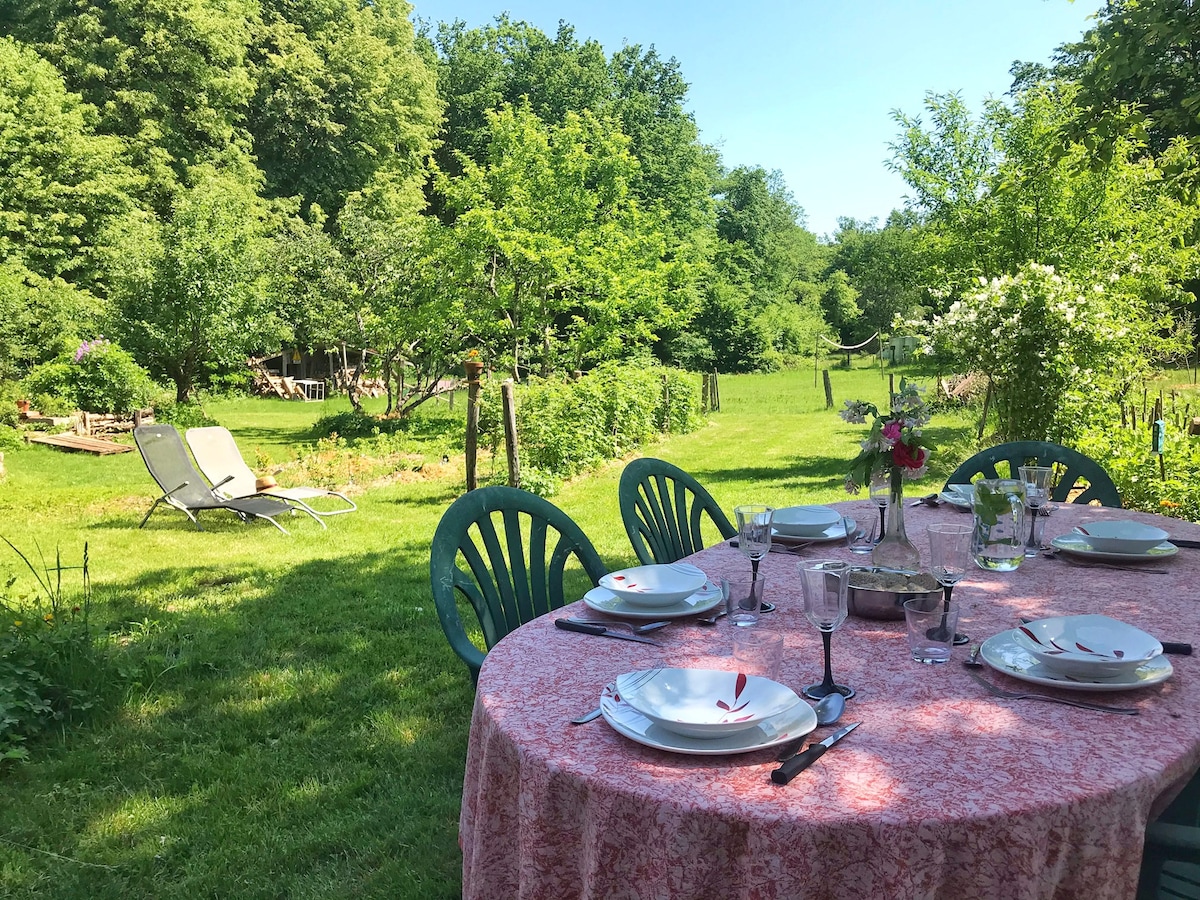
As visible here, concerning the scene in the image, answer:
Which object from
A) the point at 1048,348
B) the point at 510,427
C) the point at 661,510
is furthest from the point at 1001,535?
the point at 510,427

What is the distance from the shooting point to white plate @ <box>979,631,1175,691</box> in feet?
4.78

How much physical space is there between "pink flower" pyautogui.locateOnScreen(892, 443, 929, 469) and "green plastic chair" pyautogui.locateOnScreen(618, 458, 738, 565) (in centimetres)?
117

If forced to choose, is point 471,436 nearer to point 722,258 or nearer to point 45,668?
point 45,668

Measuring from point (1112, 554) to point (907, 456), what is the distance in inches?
33.6

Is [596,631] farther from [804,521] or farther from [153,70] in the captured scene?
[153,70]

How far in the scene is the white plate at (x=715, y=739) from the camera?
1254 mm

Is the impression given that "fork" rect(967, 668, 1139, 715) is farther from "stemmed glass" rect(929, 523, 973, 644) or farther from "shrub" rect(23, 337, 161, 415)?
"shrub" rect(23, 337, 161, 415)

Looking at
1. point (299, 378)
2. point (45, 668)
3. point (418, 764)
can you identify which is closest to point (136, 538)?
point (45, 668)

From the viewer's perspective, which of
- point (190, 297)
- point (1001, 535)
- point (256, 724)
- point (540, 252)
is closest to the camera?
point (1001, 535)

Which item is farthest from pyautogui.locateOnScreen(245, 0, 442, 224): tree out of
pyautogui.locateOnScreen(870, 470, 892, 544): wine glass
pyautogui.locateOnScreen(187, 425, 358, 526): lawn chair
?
pyautogui.locateOnScreen(870, 470, 892, 544): wine glass

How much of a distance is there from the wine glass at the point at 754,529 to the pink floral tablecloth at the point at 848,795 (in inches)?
15.3

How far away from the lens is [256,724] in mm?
3311

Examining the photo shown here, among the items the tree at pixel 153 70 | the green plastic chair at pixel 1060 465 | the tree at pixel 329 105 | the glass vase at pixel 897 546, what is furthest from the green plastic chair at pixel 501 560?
the tree at pixel 329 105

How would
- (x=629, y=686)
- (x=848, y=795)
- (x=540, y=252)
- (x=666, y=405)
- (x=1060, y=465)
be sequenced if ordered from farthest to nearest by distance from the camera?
1. (x=666, y=405)
2. (x=540, y=252)
3. (x=1060, y=465)
4. (x=629, y=686)
5. (x=848, y=795)
